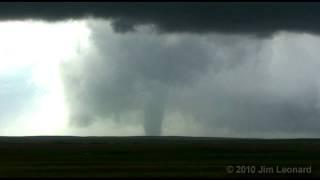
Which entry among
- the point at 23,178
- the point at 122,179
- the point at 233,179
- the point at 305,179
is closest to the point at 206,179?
the point at 233,179

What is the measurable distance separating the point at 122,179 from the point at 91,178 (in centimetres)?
407

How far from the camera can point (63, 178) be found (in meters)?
70.0

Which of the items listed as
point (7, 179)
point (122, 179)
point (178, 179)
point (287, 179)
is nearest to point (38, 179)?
point (7, 179)

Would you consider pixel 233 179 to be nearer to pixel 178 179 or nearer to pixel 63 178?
pixel 178 179

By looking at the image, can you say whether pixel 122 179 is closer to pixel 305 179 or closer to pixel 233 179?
pixel 233 179

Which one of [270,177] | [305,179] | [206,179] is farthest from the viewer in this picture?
[206,179]

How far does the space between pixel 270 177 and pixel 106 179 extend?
52.8 feet

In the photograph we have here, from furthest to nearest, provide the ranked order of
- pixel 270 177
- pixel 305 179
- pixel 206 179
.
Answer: pixel 206 179 < pixel 270 177 < pixel 305 179

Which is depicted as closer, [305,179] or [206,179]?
[305,179]

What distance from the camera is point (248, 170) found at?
66.6 m

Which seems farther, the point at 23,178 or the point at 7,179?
the point at 23,178

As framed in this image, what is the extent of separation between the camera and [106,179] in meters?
69.1

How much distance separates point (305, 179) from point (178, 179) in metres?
12.6

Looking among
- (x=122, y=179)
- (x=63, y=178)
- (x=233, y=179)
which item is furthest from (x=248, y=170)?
(x=63, y=178)
